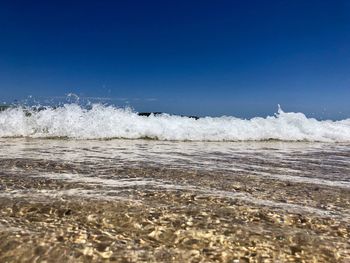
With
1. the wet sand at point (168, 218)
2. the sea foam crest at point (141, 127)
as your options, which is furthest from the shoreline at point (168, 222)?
the sea foam crest at point (141, 127)

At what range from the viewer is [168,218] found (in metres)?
3.92

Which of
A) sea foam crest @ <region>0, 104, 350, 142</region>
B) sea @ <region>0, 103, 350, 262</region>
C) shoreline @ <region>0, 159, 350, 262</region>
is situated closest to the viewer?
shoreline @ <region>0, 159, 350, 262</region>

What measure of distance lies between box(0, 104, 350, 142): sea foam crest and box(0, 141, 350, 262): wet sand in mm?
9502

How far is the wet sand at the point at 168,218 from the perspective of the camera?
3139 millimetres

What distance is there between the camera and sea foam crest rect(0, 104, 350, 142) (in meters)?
15.6

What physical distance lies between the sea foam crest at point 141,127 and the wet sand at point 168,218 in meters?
9.50

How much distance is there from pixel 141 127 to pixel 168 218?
13206 mm

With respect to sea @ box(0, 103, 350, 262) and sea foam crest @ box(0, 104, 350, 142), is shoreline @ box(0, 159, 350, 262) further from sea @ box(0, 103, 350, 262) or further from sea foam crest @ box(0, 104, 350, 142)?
sea foam crest @ box(0, 104, 350, 142)

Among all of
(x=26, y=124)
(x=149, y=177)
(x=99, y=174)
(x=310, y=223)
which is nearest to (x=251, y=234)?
(x=310, y=223)

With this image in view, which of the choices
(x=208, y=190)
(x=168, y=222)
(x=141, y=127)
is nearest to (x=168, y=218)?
(x=168, y=222)

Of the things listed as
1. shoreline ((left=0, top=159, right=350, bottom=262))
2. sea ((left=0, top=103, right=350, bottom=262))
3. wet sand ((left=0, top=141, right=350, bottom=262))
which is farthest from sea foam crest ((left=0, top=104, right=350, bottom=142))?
shoreline ((left=0, top=159, right=350, bottom=262))

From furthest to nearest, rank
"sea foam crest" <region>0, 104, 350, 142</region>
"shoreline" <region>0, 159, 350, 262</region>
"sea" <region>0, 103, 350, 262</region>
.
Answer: "sea foam crest" <region>0, 104, 350, 142</region>, "sea" <region>0, 103, 350, 262</region>, "shoreline" <region>0, 159, 350, 262</region>

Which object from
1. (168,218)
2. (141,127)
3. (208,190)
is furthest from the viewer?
(141,127)

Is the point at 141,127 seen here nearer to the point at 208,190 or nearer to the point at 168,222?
the point at 208,190
